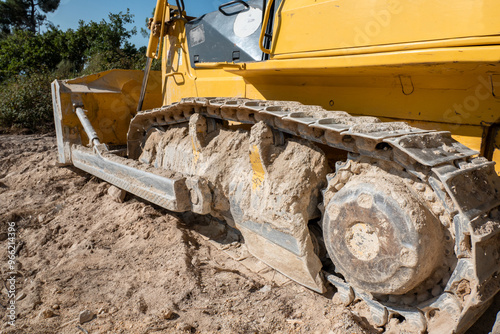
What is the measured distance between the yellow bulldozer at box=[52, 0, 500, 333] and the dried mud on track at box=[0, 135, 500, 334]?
26cm

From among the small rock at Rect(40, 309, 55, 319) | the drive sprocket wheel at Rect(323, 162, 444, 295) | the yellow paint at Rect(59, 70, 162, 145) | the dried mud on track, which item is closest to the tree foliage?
the yellow paint at Rect(59, 70, 162, 145)

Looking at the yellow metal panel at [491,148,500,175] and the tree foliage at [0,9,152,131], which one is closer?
the yellow metal panel at [491,148,500,175]

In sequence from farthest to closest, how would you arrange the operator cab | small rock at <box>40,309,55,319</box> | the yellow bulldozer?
the operator cab
small rock at <box>40,309,55,319</box>
the yellow bulldozer

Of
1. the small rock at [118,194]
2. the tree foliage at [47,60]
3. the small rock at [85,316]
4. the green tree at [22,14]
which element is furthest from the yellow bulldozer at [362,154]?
the green tree at [22,14]

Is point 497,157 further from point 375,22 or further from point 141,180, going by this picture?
point 141,180

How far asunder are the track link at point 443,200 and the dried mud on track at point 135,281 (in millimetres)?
363

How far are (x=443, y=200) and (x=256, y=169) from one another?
123 centimetres

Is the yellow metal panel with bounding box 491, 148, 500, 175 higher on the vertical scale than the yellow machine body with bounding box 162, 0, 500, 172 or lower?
lower

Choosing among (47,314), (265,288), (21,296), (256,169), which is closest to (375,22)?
(256,169)

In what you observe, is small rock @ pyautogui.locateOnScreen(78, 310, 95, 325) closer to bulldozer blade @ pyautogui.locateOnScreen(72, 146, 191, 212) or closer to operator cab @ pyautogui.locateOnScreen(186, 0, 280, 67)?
bulldozer blade @ pyautogui.locateOnScreen(72, 146, 191, 212)

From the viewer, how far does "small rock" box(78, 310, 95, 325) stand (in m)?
2.32

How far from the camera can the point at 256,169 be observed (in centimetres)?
264

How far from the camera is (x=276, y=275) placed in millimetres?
2693

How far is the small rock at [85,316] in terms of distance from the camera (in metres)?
2.32
